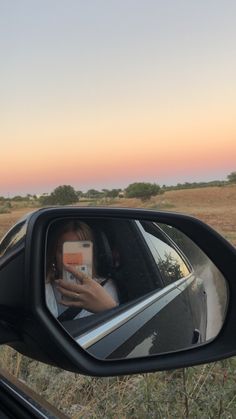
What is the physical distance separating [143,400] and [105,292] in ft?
6.39

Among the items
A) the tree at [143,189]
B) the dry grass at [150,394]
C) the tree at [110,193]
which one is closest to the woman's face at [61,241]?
the dry grass at [150,394]

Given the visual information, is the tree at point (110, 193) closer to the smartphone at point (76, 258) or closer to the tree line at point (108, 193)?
the tree line at point (108, 193)

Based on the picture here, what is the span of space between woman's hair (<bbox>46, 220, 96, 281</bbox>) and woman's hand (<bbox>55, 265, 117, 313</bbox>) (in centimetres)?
3

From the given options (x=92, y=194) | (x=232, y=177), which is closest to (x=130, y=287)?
(x=92, y=194)

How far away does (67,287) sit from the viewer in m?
1.25

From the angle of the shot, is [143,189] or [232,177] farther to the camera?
[232,177]

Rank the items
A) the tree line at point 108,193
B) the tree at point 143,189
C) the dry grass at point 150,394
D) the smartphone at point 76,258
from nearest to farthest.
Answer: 1. the smartphone at point 76,258
2. the dry grass at point 150,394
3. the tree line at point 108,193
4. the tree at point 143,189

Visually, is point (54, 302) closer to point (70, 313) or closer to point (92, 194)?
point (70, 313)

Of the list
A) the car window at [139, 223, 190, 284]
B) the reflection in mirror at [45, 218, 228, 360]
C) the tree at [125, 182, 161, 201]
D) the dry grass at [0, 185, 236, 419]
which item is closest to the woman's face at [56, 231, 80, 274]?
the reflection in mirror at [45, 218, 228, 360]

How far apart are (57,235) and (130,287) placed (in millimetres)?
366

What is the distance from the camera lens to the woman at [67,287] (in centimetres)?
123

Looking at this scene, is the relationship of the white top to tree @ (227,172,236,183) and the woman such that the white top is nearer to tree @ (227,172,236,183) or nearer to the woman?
the woman

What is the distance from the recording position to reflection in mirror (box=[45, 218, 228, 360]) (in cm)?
126

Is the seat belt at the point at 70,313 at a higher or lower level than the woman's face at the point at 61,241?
lower
